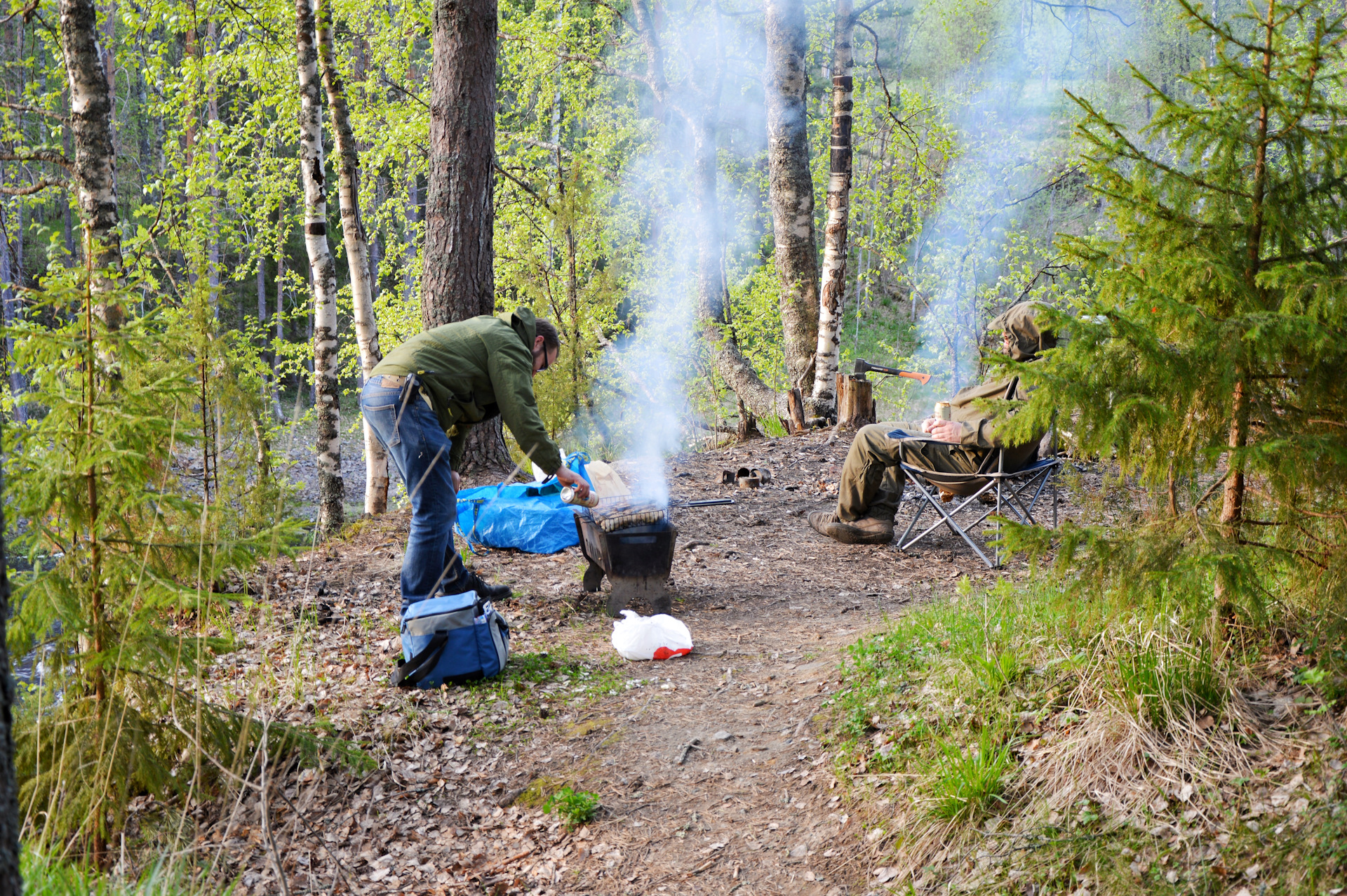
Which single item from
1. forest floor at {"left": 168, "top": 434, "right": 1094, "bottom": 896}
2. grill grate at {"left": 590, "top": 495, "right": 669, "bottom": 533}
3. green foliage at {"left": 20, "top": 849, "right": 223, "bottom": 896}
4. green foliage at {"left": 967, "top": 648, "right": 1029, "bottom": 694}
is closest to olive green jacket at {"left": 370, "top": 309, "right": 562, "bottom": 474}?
grill grate at {"left": 590, "top": 495, "right": 669, "bottom": 533}

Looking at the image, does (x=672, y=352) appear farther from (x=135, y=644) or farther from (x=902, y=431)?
(x=135, y=644)

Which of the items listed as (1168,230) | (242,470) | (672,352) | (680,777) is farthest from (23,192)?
(672,352)

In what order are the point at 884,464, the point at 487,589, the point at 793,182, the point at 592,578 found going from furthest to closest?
the point at 793,182
the point at 884,464
the point at 592,578
the point at 487,589

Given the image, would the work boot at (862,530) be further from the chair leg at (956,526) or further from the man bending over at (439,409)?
the man bending over at (439,409)

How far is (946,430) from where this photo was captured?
5.59 m

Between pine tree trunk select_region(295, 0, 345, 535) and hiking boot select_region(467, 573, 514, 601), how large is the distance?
2.60 metres

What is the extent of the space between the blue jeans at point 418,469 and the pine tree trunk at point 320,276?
2.99 meters

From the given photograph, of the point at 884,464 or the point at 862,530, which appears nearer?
the point at 884,464

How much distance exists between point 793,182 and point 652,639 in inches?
288

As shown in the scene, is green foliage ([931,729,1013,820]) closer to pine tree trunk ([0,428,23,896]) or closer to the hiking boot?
pine tree trunk ([0,428,23,896])

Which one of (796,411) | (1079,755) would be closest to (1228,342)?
(1079,755)

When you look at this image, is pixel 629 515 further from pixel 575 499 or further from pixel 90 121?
pixel 90 121

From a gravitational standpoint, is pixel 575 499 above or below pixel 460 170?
below

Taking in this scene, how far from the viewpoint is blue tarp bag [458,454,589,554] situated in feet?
19.7
